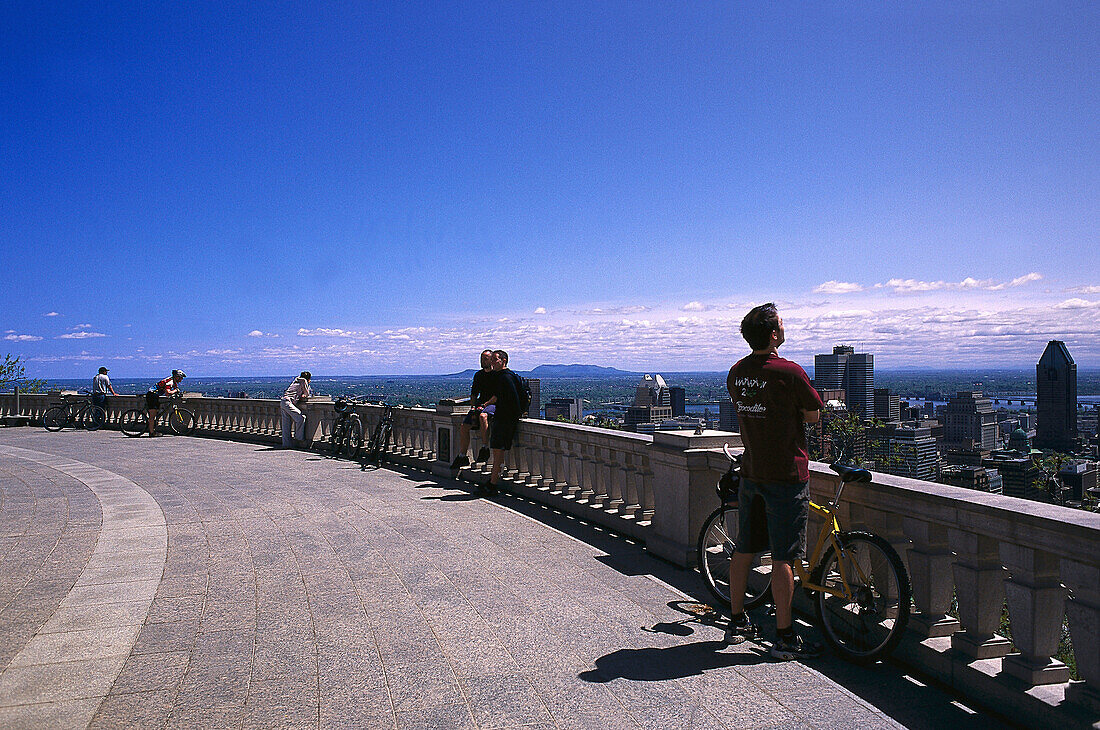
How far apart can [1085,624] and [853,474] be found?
4.36 ft

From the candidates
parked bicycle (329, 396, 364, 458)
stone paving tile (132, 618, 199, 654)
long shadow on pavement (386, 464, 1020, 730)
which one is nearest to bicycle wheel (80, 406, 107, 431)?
parked bicycle (329, 396, 364, 458)

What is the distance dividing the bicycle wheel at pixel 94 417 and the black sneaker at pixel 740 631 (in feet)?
81.3

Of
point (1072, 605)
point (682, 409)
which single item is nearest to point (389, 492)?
point (1072, 605)

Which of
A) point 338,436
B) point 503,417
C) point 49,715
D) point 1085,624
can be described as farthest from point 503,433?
point 1085,624

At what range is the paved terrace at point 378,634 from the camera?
12.2ft

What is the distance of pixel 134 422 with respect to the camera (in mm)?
23047

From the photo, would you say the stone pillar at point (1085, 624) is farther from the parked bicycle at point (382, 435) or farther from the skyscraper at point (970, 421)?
the skyscraper at point (970, 421)

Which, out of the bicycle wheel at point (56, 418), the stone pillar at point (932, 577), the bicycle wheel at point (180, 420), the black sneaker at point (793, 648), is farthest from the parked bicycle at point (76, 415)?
the stone pillar at point (932, 577)

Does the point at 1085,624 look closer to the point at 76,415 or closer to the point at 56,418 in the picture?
the point at 76,415

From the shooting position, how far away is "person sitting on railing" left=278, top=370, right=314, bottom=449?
18.1 m

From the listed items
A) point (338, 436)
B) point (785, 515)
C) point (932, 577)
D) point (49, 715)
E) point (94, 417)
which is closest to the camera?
point (49, 715)

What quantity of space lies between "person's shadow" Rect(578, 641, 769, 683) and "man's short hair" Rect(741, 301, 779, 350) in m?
1.83

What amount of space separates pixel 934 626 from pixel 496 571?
341 cm

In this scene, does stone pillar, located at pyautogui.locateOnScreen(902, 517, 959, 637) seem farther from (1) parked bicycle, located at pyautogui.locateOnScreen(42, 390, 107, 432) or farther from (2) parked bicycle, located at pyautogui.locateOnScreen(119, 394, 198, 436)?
(1) parked bicycle, located at pyautogui.locateOnScreen(42, 390, 107, 432)
